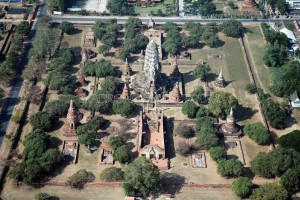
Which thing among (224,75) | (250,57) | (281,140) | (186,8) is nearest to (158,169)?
(281,140)

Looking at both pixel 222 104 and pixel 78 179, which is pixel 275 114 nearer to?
pixel 222 104

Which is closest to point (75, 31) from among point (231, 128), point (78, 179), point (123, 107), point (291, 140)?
point (123, 107)

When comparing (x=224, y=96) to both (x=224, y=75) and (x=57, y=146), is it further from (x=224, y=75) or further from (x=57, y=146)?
(x=57, y=146)

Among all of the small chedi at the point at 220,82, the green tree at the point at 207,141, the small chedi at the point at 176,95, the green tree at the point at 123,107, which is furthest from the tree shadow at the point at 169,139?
the small chedi at the point at 220,82

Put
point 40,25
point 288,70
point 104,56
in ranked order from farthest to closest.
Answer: point 40,25 → point 104,56 → point 288,70

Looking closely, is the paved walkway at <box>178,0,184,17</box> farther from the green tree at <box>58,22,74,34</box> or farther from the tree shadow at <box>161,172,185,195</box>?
the tree shadow at <box>161,172,185,195</box>

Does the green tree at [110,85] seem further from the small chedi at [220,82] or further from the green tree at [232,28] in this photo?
the green tree at [232,28]
